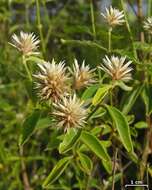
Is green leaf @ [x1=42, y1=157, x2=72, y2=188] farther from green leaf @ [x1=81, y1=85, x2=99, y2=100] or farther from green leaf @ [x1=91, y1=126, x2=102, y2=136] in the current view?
green leaf @ [x1=81, y1=85, x2=99, y2=100]

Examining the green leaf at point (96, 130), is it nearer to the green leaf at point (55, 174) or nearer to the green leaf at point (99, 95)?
the green leaf at point (55, 174)

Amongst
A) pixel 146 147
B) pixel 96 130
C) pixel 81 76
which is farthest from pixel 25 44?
pixel 146 147

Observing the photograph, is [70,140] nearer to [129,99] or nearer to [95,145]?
[95,145]

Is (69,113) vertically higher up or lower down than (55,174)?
higher up

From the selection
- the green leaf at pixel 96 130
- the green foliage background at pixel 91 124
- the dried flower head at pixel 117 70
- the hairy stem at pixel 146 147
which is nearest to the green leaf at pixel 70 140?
the green foliage background at pixel 91 124

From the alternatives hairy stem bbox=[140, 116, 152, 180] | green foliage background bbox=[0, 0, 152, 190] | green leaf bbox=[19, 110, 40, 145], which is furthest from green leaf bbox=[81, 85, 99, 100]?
hairy stem bbox=[140, 116, 152, 180]

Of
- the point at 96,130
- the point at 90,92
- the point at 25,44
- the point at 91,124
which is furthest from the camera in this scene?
the point at 91,124
